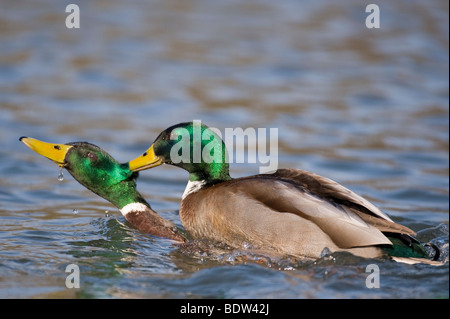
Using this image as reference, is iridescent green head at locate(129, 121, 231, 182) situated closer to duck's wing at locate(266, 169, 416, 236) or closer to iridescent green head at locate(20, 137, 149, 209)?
iridescent green head at locate(20, 137, 149, 209)

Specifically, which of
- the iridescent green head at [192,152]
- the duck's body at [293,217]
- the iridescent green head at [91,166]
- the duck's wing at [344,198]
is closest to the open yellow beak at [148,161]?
the iridescent green head at [192,152]

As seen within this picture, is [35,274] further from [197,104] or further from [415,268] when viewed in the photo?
[197,104]

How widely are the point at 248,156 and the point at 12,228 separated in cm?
389

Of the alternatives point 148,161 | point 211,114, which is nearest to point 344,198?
point 148,161

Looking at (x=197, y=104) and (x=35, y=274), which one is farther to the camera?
(x=197, y=104)

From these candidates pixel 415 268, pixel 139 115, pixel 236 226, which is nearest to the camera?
pixel 415 268

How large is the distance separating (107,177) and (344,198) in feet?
7.18

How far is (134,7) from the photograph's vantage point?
642 inches

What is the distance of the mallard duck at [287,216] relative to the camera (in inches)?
231

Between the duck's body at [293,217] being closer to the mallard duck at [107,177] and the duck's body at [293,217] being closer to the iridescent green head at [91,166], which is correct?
the mallard duck at [107,177]

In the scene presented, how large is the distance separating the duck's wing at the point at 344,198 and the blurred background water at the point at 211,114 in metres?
0.31
